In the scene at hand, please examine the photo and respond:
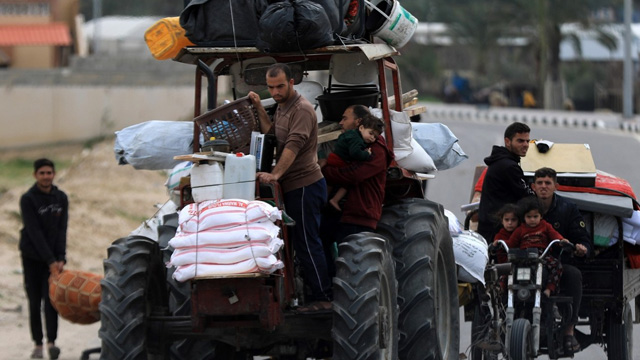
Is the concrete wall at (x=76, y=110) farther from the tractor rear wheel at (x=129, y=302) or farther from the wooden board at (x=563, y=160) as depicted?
the tractor rear wheel at (x=129, y=302)

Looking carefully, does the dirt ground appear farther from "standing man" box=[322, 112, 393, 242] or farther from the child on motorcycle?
"standing man" box=[322, 112, 393, 242]

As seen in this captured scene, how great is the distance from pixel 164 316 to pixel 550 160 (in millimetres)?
4441

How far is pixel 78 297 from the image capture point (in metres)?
10.6

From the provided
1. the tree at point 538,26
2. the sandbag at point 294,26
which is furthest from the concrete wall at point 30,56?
the sandbag at point 294,26

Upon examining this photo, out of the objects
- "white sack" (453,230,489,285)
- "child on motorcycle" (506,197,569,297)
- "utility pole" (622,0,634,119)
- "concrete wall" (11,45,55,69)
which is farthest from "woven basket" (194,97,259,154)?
"concrete wall" (11,45,55,69)

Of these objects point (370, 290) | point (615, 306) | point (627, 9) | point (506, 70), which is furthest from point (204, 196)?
point (506, 70)

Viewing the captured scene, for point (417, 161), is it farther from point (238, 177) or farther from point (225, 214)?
point (225, 214)

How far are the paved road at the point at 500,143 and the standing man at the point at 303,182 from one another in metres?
6.86

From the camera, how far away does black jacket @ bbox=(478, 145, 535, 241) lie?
10297mm

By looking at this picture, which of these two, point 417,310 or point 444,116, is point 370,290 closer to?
point 417,310

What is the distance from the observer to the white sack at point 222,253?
22.7ft

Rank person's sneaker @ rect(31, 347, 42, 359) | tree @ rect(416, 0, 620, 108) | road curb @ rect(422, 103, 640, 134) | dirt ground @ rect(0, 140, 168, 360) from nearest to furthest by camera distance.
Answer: person's sneaker @ rect(31, 347, 42, 359) < dirt ground @ rect(0, 140, 168, 360) < road curb @ rect(422, 103, 640, 134) < tree @ rect(416, 0, 620, 108)

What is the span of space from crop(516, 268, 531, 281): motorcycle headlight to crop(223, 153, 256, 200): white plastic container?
127 inches

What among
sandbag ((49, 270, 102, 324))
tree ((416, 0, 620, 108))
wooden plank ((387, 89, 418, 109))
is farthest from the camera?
tree ((416, 0, 620, 108))
